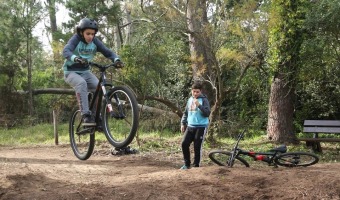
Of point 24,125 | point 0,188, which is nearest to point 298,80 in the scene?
point 0,188

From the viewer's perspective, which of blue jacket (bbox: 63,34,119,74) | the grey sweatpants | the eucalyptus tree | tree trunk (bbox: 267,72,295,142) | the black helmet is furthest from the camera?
the eucalyptus tree

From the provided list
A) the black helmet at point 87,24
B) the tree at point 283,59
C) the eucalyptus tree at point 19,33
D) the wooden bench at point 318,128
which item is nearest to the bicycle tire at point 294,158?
the wooden bench at point 318,128

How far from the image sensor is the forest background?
10.7 m

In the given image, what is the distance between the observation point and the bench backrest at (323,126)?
1077 centimetres

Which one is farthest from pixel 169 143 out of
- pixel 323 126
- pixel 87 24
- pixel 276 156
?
pixel 87 24

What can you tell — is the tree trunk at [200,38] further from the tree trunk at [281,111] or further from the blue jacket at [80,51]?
the blue jacket at [80,51]

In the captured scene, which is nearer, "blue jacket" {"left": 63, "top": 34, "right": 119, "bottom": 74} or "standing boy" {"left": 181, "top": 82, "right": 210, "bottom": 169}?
"blue jacket" {"left": 63, "top": 34, "right": 119, "bottom": 74}

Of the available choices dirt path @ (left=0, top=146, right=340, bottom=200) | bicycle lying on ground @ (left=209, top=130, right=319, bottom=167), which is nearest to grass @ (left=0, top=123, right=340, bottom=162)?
bicycle lying on ground @ (left=209, top=130, right=319, bottom=167)

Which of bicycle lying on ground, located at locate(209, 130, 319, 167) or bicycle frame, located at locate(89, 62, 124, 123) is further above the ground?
bicycle frame, located at locate(89, 62, 124, 123)

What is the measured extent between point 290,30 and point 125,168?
6.62 m

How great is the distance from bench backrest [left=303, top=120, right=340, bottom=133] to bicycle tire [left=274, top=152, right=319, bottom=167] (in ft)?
12.5

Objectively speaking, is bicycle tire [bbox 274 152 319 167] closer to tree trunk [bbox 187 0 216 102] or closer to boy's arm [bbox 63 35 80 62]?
boy's arm [bbox 63 35 80 62]

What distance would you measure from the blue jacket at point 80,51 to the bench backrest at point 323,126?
7.27 meters

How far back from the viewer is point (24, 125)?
18.1 metres
